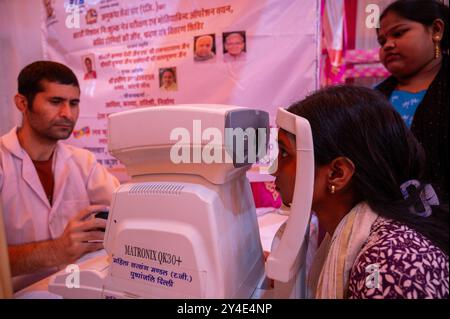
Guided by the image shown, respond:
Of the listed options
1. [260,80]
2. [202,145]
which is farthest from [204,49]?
[202,145]

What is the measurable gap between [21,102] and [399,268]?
3.67ft

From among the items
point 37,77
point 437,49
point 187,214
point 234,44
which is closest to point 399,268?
point 187,214

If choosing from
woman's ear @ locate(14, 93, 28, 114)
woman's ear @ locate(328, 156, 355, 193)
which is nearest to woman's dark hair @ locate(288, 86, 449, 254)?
woman's ear @ locate(328, 156, 355, 193)

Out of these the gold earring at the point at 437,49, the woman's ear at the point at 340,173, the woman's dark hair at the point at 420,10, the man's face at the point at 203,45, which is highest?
the woman's dark hair at the point at 420,10

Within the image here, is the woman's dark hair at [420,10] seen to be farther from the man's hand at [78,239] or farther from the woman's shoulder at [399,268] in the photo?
the man's hand at [78,239]

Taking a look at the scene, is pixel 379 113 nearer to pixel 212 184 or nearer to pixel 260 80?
pixel 212 184

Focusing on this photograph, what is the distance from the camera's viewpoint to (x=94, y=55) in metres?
1.27

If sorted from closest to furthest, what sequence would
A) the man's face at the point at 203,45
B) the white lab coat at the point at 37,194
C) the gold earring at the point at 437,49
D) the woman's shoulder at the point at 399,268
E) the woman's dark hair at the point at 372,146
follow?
the woman's shoulder at the point at 399,268
the woman's dark hair at the point at 372,146
the white lab coat at the point at 37,194
the gold earring at the point at 437,49
the man's face at the point at 203,45

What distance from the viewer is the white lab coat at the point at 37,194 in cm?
97

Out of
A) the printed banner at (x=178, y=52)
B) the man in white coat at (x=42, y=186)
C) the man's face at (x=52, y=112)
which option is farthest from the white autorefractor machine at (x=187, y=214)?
the printed banner at (x=178, y=52)

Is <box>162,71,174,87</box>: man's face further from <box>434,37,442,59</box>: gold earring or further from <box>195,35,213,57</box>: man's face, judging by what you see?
<box>434,37,442,59</box>: gold earring

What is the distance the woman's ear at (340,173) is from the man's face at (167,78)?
79 cm

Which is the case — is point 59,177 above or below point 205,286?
above
